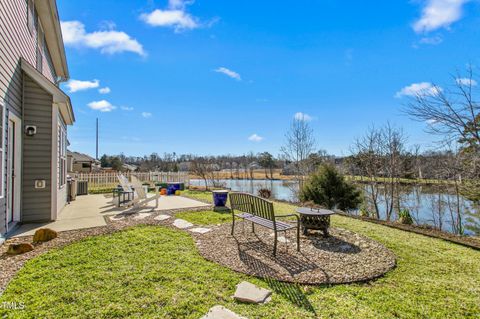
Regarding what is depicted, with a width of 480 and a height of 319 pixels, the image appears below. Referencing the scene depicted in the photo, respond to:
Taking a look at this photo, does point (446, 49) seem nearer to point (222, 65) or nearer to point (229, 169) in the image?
point (222, 65)

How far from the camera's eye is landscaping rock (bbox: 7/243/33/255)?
3.53m

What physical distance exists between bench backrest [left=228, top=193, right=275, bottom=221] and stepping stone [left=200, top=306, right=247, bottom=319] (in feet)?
5.43

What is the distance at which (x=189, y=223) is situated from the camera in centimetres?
566

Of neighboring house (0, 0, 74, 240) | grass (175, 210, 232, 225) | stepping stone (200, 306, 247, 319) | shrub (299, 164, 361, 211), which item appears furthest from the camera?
shrub (299, 164, 361, 211)

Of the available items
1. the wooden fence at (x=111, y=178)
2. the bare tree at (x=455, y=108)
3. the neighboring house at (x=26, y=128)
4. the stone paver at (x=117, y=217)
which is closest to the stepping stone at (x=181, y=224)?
the stone paver at (x=117, y=217)

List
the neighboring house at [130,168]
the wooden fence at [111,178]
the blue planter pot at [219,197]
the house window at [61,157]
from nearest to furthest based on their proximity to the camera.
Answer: the house window at [61,157] → the blue planter pot at [219,197] → the wooden fence at [111,178] → the neighboring house at [130,168]

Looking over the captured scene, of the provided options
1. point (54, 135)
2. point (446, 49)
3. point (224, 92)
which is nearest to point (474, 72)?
point (446, 49)

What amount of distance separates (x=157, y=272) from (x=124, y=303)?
68 cm

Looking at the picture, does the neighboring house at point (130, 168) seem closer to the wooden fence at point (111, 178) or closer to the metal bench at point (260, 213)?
the wooden fence at point (111, 178)

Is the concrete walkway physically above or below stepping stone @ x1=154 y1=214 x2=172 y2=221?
above

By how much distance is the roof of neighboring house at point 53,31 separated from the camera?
6.32 m

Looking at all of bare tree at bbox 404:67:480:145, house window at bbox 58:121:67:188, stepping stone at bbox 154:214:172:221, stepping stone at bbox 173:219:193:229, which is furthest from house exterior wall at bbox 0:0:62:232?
bare tree at bbox 404:67:480:145

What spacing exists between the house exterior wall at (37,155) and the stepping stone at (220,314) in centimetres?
505

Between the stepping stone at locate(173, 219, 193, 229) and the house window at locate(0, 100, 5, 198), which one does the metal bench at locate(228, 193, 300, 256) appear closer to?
the stepping stone at locate(173, 219, 193, 229)
